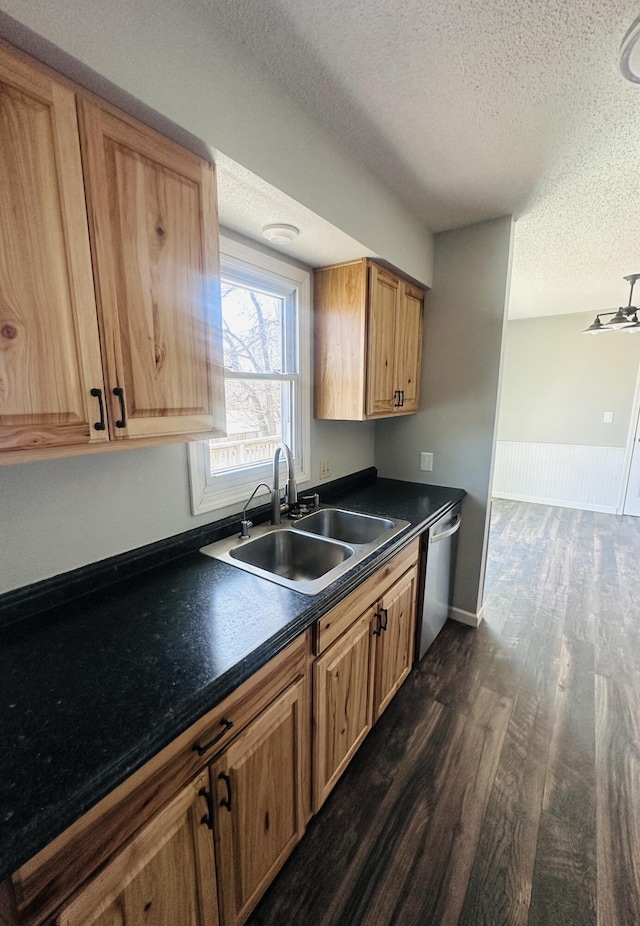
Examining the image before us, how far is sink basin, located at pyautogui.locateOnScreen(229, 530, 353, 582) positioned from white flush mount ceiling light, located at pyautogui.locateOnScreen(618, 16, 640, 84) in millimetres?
1734

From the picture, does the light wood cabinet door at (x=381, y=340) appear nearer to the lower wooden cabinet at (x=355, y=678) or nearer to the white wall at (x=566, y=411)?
the lower wooden cabinet at (x=355, y=678)

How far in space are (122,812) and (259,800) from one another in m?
0.47

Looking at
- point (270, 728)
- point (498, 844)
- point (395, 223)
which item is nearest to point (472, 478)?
point (395, 223)

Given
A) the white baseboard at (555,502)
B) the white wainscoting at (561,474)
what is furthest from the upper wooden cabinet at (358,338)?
the white baseboard at (555,502)

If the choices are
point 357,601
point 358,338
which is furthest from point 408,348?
point 357,601

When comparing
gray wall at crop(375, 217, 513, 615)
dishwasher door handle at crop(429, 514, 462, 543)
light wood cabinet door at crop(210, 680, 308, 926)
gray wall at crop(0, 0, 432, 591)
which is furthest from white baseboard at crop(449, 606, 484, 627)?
gray wall at crop(0, 0, 432, 591)

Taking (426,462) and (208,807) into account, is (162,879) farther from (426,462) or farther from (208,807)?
(426,462)

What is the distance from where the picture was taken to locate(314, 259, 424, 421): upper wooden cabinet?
1.88 meters

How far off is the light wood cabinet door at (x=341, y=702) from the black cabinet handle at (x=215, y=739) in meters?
0.37

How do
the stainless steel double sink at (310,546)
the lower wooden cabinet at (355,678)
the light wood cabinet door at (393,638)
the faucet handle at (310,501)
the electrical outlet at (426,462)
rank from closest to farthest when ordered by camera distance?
the lower wooden cabinet at (355,678) → the stainless steel double sink at (310,546) → the light wood cabinet door at (393,638) → the faucet handle at (310,501) → the electrical outlet at (426,462)

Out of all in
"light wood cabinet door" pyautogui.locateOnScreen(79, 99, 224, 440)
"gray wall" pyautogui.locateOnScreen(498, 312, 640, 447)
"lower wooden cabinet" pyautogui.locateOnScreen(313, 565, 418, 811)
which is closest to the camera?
"light wood cabinet door" pyautogui.locateOnScreen(79, 99, 224, 440)

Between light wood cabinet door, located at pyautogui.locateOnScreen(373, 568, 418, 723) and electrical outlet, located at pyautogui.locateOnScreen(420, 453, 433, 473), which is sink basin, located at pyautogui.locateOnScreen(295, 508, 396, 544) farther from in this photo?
electrical outlet, located at pyautogui.locateOnScreen(420, 453, 433, 473)

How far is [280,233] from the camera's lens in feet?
4.92

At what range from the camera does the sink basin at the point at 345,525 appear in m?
1.85
